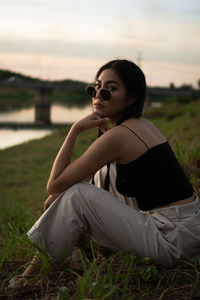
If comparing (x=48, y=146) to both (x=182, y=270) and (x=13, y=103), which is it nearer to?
(x=182, y=270)

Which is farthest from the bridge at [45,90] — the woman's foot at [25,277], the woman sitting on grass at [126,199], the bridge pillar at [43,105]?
the woman's foot at [25,277]

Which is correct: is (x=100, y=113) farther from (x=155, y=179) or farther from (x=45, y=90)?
(x=45, y=90)

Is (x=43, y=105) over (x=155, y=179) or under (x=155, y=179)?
under

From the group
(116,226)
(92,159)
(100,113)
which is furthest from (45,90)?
(116,226)

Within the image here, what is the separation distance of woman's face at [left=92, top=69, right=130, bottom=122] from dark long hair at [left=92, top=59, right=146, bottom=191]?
29 millimetres

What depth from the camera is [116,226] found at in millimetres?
2213

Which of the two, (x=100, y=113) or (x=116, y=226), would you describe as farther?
(x=100, y=113)

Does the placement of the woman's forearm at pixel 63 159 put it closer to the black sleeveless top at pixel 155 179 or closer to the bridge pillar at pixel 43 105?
the black sleeveless top at pixel 155 179

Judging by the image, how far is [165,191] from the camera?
2350mm

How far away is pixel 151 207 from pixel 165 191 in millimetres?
134

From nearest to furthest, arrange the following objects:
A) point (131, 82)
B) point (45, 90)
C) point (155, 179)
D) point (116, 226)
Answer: point (116, 226)
point (155, 179)
point (131, 82)
point (45, 90)

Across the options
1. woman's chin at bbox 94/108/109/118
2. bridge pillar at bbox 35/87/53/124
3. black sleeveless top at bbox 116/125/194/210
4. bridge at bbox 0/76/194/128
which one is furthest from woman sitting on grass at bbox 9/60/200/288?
bridge at bbox 0/76/194/128

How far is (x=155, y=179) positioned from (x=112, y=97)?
0.61 m

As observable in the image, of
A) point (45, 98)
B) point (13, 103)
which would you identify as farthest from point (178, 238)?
point (13, 103)
